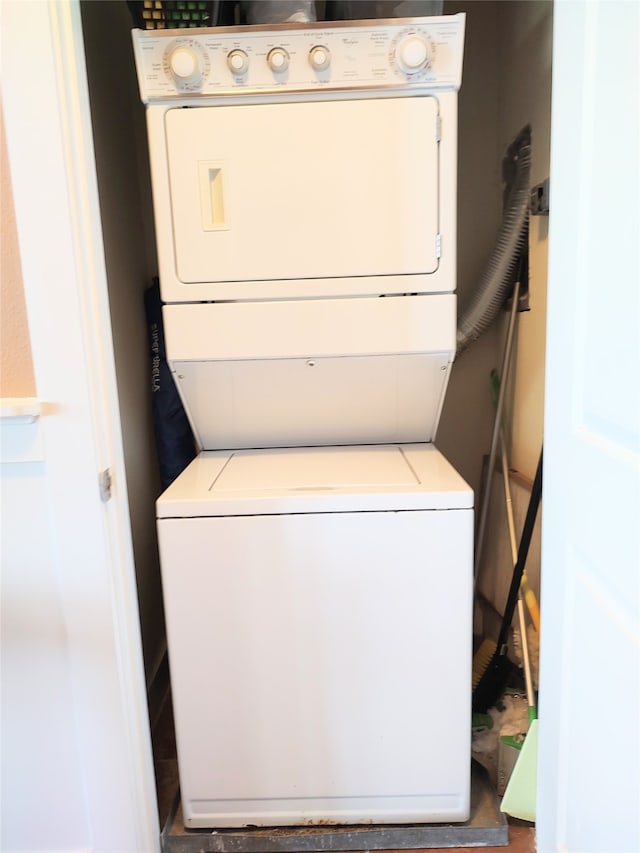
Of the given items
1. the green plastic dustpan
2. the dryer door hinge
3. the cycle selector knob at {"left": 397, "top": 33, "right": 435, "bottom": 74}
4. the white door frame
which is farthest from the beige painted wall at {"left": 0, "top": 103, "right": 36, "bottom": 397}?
the green plastic dustpan

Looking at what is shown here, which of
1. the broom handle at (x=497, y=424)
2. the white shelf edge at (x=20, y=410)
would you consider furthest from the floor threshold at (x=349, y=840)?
the white shelf edge at (x=20, y=410)

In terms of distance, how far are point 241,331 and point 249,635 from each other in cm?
76

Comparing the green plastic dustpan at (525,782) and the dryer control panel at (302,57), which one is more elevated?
the dryer control panel at (302,57)

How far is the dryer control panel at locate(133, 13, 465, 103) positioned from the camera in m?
1.33

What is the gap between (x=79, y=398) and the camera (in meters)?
1.15

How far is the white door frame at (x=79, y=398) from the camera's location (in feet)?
3.47

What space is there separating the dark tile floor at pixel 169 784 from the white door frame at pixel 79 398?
0.77 feet

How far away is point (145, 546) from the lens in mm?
1940

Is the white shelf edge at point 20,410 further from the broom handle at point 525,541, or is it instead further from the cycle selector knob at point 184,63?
the broom handle at point 525,541

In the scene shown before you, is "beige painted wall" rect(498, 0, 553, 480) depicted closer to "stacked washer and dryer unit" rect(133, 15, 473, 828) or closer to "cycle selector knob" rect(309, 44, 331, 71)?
"stacked washer and dryer unit" rect(133, 15, 473, 828)

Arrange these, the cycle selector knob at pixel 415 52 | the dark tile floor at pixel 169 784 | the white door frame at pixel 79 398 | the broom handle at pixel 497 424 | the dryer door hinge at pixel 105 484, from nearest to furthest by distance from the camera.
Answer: the white door frame at pixel 79 398 < the dryer door hinge at pixel 105 484 < the cycle selector knob at pixel 415 52 < the dark tile floor at pixel 169 784 < the broom handle at pixel 497 424

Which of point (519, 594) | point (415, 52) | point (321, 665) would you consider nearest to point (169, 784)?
point (321, 665)

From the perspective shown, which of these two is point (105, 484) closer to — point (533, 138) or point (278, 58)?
point (278, 58)

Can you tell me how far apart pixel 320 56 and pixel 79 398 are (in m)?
0.96
